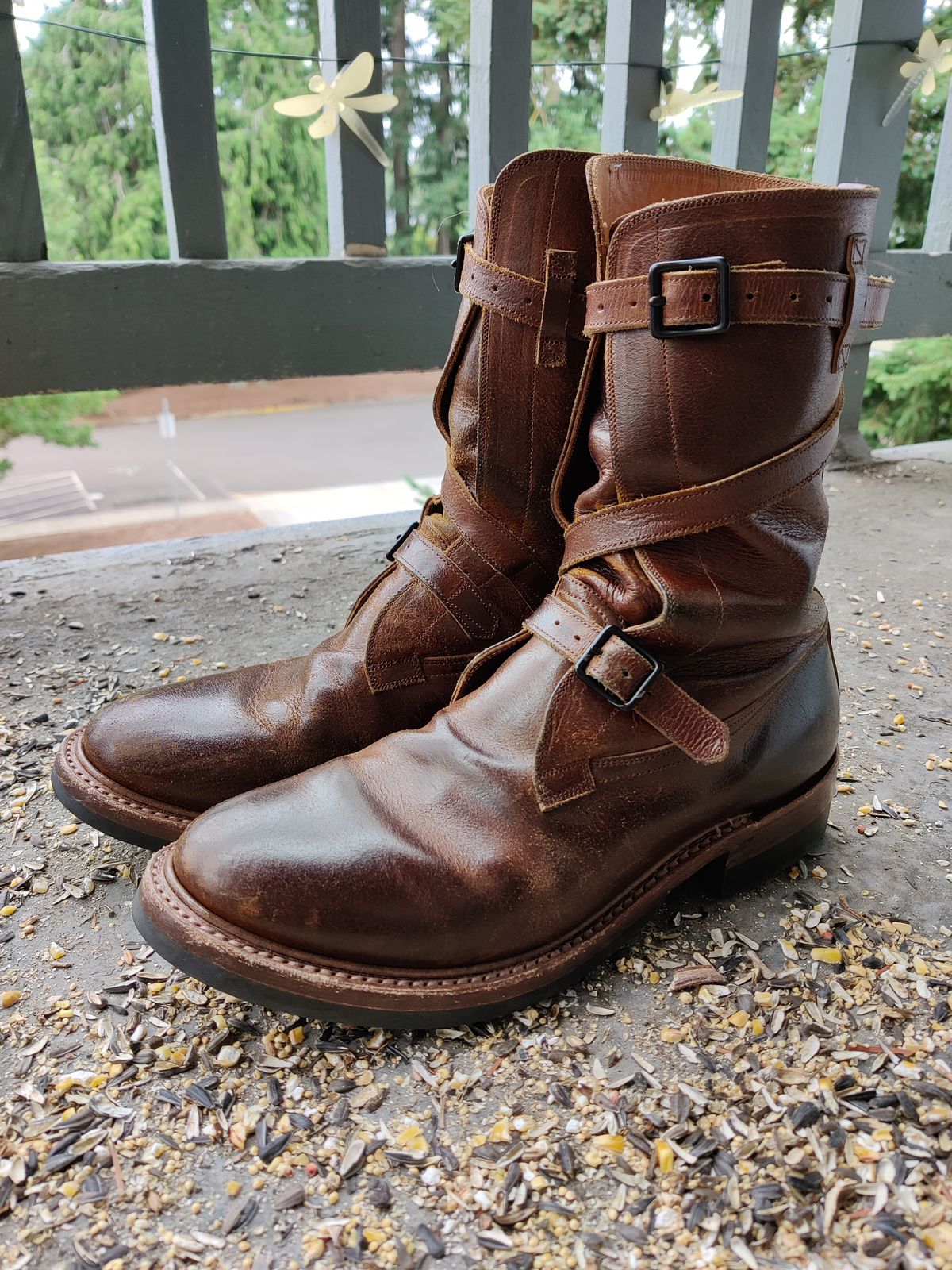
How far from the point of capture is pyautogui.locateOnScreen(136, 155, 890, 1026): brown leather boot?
0.76 m

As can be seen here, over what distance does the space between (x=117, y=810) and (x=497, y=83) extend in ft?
6.13

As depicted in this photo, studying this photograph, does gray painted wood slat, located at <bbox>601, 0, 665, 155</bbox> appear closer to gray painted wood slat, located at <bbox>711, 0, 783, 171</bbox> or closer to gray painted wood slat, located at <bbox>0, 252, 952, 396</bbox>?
gray painted wood slat, located at <bbox>711, 0, 783, 171</bbox>

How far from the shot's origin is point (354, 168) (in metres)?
2.17

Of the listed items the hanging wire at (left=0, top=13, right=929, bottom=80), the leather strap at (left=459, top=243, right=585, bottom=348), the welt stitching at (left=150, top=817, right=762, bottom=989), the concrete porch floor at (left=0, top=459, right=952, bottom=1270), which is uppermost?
the hanging wire at (left=0, top=13, right=929, bottom=80)

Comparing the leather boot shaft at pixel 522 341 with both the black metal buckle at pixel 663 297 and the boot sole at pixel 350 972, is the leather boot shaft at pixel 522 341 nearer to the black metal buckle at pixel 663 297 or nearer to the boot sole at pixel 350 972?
the black metal buckle at pixel 663 297

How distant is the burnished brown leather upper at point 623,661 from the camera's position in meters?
0.76

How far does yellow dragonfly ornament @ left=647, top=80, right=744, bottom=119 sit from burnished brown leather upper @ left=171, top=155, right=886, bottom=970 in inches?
66.0

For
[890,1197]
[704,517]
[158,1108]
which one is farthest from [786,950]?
[158,1108]

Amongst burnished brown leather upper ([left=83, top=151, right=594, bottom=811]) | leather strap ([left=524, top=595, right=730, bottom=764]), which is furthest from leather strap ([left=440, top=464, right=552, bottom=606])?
leather strap ([left=524, top=595, right=730, bottom=764])

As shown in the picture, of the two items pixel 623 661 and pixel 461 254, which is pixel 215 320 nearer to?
pixel 461 254

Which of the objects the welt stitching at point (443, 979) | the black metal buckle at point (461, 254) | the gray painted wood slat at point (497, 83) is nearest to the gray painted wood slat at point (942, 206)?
the gray painted wood slat at point (497, 83)

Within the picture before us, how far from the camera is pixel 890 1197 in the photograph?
2.18 ft

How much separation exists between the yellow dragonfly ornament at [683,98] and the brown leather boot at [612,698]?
5.52 feet

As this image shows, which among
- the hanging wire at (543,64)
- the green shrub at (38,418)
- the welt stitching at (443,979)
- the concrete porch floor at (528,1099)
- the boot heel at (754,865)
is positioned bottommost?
the green shrub at (38,418)
